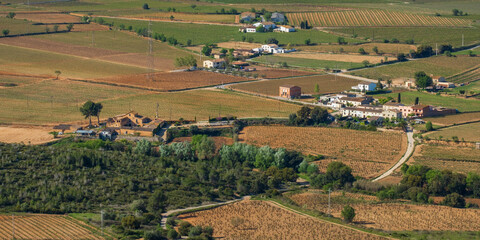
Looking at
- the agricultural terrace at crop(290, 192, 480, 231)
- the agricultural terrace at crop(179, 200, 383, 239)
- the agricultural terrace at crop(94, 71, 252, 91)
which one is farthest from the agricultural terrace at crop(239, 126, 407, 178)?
the agricultural terrace at crop(94, 71, 252, 91)

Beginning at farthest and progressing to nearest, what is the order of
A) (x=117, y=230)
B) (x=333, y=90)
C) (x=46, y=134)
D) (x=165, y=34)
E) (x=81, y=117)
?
(x=165, y=34), (x=333, y=90), (x=81, y=117), (x=46, y=134), (x=117, y=230)

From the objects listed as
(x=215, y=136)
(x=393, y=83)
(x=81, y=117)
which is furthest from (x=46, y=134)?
(x=393, y=83)

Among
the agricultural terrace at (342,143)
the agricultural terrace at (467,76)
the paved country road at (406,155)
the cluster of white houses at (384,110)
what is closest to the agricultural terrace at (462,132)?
the paved country road at (406,155)

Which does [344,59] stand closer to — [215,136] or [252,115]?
[252,115]

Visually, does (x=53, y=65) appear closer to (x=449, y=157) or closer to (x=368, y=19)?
(x=449, y=157)

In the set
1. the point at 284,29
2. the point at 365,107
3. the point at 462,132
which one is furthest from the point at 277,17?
the point at 462,132
